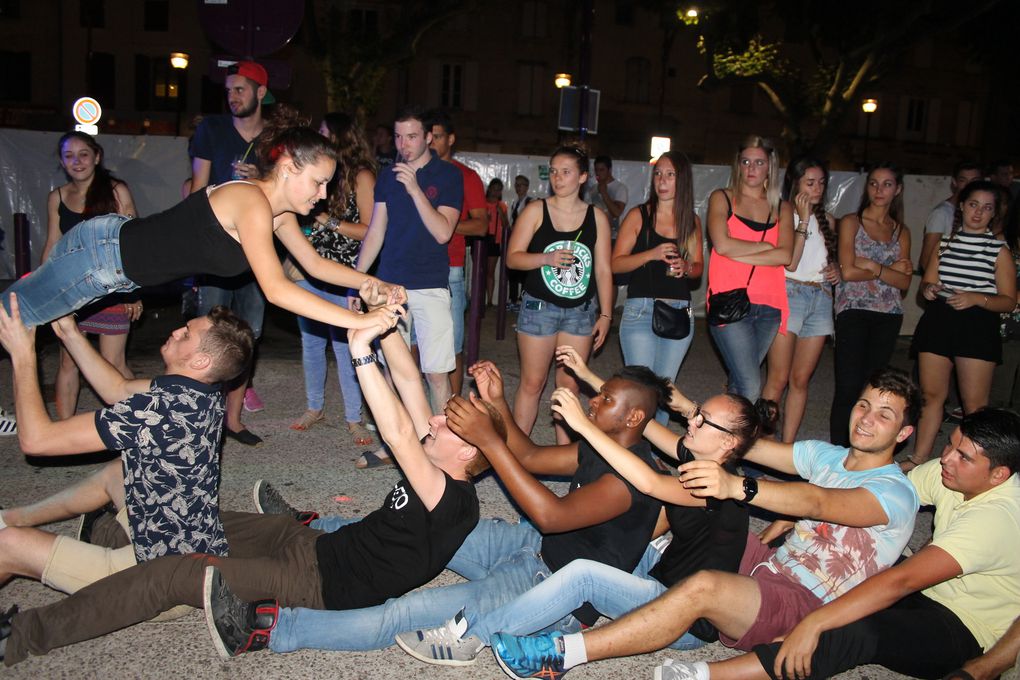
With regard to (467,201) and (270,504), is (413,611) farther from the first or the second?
(467,201)

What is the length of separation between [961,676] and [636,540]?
1.26 meters

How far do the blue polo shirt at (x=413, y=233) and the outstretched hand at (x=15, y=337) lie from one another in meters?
2.10

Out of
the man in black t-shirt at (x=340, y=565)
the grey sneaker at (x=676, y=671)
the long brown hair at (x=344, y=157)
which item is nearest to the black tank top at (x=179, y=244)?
the man in black t-shirt at (x=340, y=565)

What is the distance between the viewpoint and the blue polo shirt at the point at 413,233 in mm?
4820

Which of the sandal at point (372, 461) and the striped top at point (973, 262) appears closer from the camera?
the sandal at point (372, 461)

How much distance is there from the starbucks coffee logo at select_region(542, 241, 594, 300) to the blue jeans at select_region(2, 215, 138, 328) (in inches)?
93.8

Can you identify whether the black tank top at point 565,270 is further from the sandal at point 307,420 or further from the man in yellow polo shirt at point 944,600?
the man in yellow polo shirt at point 944,600

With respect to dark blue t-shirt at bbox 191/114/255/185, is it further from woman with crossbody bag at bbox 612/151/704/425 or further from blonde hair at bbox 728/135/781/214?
blonde hair at bbox 728/135/781/214

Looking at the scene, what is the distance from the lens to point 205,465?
306 centimetres

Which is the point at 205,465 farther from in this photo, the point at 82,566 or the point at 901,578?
the point at 901,578

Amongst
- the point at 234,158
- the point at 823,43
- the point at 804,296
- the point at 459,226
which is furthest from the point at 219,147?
the point at 823,43

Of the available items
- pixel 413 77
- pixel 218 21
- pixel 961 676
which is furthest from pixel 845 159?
pixel 961 676

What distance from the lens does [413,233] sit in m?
4.83

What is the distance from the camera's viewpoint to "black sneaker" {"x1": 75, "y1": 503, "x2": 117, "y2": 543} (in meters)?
3.46
